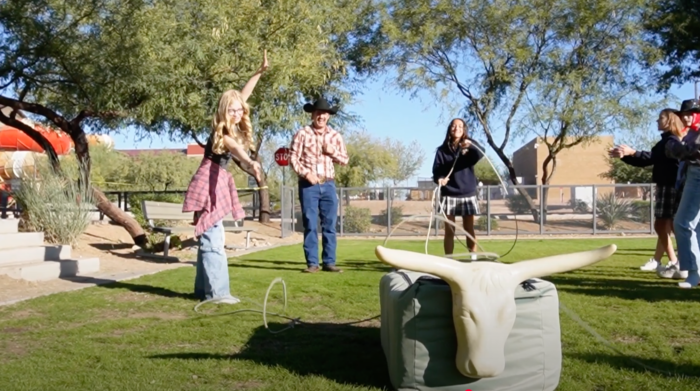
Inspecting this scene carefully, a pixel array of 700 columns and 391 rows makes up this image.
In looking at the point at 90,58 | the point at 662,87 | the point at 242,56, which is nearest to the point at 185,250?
the point at 90,58

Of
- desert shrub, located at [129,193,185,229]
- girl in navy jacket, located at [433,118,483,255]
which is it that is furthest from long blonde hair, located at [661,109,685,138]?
desert shrub, located at [129,193,185,229]

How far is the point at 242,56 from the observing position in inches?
623

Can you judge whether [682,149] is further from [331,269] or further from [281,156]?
[281,156]

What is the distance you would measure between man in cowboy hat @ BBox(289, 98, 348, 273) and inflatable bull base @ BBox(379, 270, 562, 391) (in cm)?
519

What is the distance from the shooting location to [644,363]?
403 centimetres

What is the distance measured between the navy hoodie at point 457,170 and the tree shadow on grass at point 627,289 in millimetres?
1438

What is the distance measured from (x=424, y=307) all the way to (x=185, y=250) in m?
9.91

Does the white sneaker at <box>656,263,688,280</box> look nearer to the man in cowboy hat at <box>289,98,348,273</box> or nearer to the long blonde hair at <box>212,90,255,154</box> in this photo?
the man in cowboy hat at <box>289,98,348,273</box>

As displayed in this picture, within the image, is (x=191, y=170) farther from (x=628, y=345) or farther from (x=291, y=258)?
(x=628, y=345)

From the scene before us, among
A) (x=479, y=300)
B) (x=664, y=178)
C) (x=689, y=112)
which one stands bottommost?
(x=479, y=300)

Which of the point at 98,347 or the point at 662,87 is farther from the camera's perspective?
the point at 662,87

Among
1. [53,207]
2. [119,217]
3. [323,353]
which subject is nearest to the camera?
[323,353]

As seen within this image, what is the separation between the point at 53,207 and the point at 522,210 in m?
14.1

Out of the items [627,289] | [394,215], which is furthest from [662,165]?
[394,215]
